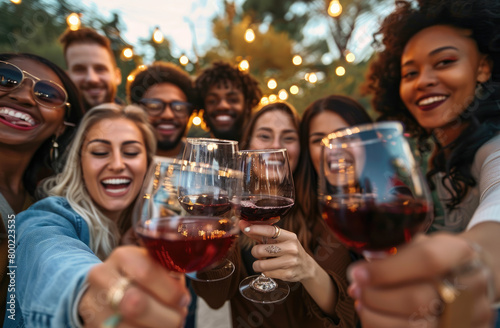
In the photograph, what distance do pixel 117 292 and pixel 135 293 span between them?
0.11 feet

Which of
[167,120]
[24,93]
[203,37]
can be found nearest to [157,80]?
[167,120]

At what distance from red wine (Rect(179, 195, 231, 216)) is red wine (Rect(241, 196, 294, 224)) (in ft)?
0.75

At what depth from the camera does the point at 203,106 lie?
3.33 metres

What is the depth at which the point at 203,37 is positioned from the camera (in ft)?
13.5

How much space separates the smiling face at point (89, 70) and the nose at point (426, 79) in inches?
109

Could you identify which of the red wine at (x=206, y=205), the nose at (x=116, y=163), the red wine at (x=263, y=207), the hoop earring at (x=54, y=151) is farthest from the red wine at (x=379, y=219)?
the hoop earring at (x=54, y=151)

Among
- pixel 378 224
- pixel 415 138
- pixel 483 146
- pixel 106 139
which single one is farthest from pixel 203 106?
pixel 378 224

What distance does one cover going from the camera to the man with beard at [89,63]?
2725mm

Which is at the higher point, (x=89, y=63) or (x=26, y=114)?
(x=89, y=63)

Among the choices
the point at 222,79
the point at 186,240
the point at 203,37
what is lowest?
the point at 186,240

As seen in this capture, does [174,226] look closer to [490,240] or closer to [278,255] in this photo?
[278,255]

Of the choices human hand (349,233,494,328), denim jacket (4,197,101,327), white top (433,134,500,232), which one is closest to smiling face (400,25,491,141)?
white top (433,134,500,232)

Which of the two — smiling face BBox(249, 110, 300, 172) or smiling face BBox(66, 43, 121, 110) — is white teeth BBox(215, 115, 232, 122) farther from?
smiling face BBox(66, 43, 121, 110)

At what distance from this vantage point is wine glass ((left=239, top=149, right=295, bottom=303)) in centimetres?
112
